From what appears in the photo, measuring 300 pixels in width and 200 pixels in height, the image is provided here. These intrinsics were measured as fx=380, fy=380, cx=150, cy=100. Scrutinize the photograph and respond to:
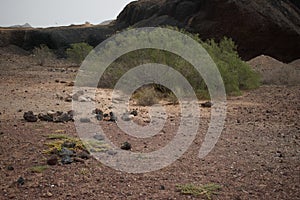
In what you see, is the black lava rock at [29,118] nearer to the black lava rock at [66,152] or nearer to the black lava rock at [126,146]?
the black lava rock at [66,152]

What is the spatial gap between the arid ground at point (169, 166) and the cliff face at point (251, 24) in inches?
434

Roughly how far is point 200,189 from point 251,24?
14953 millimetres

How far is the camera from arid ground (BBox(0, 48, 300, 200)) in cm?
327

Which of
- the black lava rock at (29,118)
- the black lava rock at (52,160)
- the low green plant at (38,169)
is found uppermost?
the black lava rock at (29,118)

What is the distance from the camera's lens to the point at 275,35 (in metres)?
17.4

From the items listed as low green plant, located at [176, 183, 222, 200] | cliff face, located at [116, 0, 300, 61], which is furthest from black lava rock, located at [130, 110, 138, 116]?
cliff face, located at [116, 0, 300, 61]

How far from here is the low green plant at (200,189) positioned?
3.22 meters

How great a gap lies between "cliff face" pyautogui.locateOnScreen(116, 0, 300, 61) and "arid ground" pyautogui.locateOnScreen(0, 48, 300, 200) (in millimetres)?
11027

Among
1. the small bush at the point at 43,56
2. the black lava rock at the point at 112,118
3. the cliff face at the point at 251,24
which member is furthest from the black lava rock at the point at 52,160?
the small bush at the point at 43,56

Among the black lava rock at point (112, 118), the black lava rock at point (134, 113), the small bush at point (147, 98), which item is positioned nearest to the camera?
the black lava rock at point (112, 118)

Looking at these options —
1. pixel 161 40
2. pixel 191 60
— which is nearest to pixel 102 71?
pixel 161 40

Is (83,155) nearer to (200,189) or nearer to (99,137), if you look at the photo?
(99,137)

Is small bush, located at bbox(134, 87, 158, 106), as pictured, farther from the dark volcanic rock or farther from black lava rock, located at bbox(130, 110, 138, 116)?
the dark volcanic rock

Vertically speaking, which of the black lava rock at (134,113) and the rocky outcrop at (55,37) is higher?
the rocky outcrop at (55,37)
